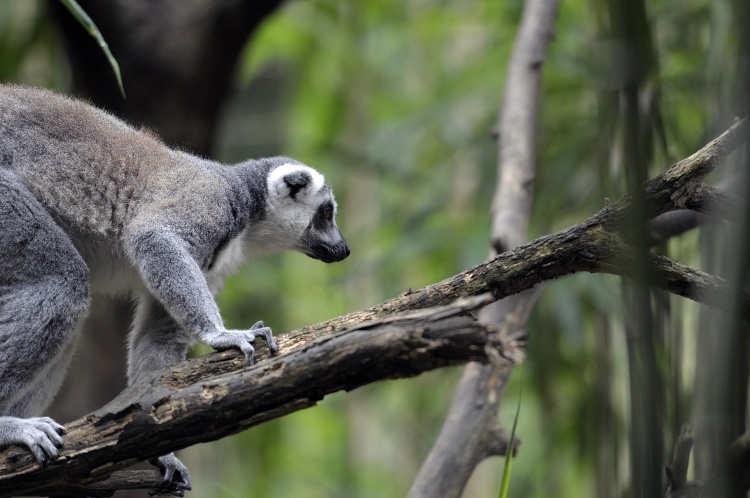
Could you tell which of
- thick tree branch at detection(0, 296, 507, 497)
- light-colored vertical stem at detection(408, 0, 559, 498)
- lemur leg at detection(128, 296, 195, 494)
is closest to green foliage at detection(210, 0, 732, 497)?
light-colored vertical stem at detection(408, 0, 559, 498)

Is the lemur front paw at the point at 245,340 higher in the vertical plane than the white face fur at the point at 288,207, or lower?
lower

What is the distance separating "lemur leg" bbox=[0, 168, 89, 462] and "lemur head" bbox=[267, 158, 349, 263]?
135cm

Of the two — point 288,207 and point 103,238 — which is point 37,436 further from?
point 288,207

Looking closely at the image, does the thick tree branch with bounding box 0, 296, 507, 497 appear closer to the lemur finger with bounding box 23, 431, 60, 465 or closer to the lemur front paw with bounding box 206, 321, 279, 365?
the lemur finger with bounding box 23, 431, 60, 465

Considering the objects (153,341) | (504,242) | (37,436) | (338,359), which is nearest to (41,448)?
(37,436)

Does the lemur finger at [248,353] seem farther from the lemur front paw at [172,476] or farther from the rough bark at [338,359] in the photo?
the lemur front paw at [172,476]

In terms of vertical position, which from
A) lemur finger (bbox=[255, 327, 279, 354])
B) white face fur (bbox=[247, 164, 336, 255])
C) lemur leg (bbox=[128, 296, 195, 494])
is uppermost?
white face fur (bbox=[247, 164, 336, 255])

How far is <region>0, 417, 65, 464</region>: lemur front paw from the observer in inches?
106

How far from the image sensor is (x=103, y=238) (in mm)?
3717

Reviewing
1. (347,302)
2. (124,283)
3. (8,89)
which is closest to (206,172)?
(124,283)

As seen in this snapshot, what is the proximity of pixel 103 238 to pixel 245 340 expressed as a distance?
1.19 meters

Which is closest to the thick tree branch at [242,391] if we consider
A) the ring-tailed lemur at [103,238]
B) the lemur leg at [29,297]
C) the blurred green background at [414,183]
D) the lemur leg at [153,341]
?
the ring-tailed lemur at [103,238]

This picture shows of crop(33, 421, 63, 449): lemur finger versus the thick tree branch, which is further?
crop(33, 421, 63, 449): lemur finger

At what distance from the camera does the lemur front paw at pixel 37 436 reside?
106 inches
